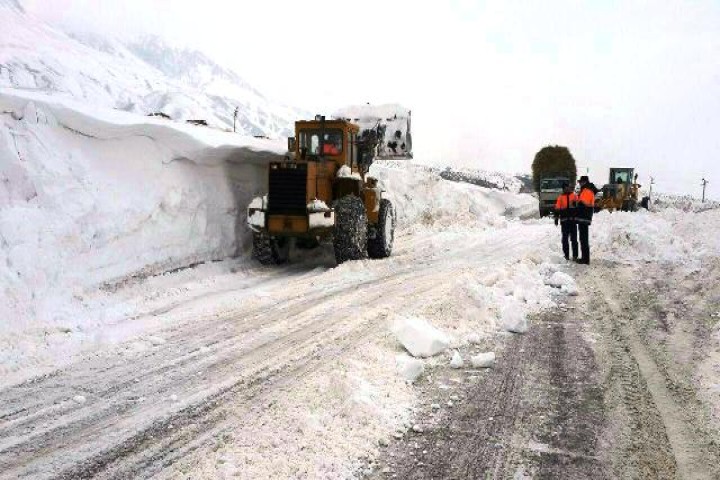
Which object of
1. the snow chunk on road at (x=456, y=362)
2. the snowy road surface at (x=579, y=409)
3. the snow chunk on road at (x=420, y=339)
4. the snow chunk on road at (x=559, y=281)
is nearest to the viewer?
the snowy road surface at (x=579, y=409)

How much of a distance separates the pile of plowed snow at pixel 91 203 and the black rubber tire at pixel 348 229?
1.91 m

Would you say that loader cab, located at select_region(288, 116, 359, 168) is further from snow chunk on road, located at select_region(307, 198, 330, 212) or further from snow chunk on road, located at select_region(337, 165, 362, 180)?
snow chunk on road, located at select_region(307, 198, 330, 212)

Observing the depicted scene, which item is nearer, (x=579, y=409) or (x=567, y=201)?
(x=579, y=409)

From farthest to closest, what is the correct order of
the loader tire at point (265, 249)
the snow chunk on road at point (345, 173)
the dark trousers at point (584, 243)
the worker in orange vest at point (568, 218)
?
the snow chunk on road at point (345, 173) → the worker in orange vest at point (568, 218) → the dark trousers at point (584, 243) → the loader tire at point (265, 249)

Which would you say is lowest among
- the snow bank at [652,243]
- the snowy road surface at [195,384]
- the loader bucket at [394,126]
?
the snowy road surface at [195,384]

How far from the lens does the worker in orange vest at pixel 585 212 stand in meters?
9.89

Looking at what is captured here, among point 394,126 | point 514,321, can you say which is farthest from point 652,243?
point 394,126

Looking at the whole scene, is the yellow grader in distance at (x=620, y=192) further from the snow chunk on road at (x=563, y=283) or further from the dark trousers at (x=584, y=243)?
the snow chunk on road at (x=563, y=283)

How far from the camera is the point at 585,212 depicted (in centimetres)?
1012

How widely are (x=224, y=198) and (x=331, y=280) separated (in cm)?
288

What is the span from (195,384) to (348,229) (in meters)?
5.82

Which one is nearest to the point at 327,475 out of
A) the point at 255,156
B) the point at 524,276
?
the point at 524,276

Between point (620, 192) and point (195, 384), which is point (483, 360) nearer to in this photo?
point (195, 384)

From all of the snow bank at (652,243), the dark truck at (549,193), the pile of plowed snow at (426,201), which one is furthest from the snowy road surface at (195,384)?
the dark truck at (549,193)
